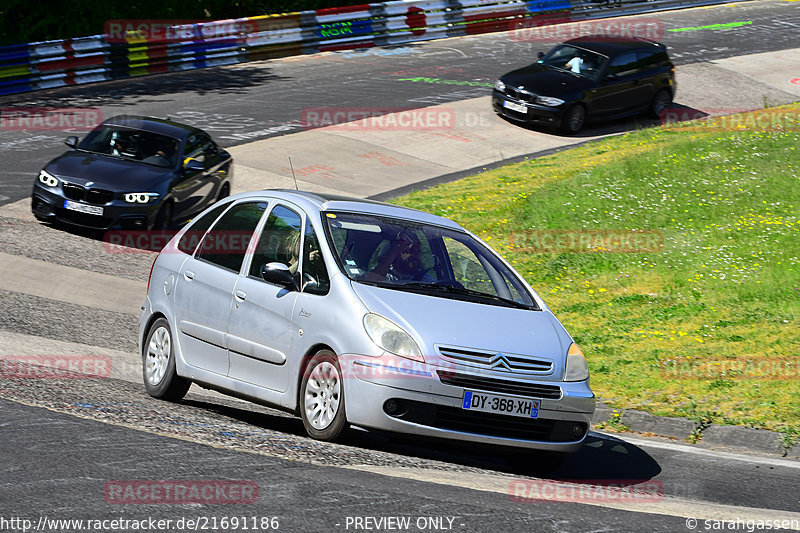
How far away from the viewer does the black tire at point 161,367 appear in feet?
27.1

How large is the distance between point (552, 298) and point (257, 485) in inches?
300

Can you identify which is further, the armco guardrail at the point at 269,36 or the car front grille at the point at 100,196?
the armco guardrail at the point at 269,36

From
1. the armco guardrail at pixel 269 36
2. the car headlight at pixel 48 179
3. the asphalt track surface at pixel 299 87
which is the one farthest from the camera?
the armco guardrail at pixel 269 36

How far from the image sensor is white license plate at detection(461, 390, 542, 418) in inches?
258

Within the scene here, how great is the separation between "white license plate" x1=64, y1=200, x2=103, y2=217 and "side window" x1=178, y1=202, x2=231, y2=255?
5659mm

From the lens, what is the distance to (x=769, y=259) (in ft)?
42.4

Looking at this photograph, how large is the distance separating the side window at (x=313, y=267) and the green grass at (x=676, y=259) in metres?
3.34

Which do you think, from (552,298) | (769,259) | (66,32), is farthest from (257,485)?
(66,32)

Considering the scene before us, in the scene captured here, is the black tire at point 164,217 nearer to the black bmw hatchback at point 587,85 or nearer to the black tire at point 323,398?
the black tire at point 323,398

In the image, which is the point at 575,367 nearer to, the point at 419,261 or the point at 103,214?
the point at 419,261

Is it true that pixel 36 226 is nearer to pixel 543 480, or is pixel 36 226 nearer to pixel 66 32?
pixel 543 480

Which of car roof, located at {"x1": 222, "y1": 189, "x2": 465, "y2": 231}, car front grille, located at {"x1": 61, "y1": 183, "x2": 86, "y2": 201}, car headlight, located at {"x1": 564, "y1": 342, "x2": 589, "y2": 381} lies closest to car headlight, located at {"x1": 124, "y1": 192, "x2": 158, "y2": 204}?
car front grille, located at {"x1": 61, "y1": 183, "x2": 86, "y2": 201}

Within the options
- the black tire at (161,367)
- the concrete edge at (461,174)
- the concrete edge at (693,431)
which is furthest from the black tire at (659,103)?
the black tire at (161,367)

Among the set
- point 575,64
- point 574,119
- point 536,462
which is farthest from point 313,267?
point 575,64
